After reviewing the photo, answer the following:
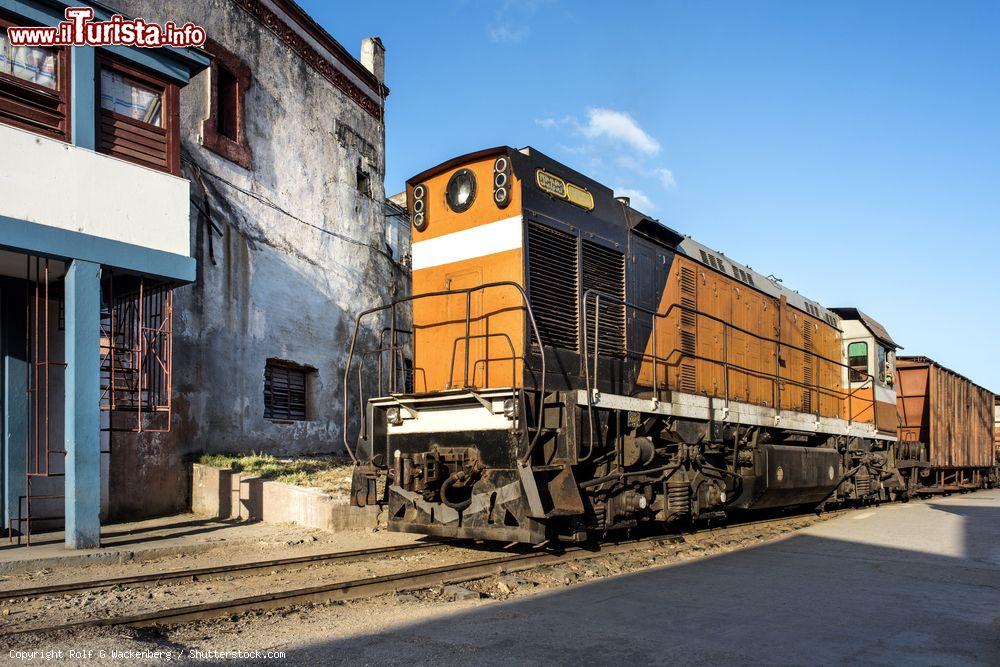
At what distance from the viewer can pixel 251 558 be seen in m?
8.59

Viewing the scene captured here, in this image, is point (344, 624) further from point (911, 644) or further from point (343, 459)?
point (343, 459)

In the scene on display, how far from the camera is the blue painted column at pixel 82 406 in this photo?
8.74m

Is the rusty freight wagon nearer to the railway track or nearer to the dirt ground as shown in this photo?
the railway track

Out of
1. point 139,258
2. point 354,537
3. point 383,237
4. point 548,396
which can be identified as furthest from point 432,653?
point 383,237

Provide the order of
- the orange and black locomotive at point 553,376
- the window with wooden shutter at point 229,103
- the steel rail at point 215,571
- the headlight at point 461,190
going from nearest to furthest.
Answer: the steel rail at point 215,571, the orange and black locomotive at point 553,376, the headlight at point 461,190, the window with wooden shutter at point 229,103

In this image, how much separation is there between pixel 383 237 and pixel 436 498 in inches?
489

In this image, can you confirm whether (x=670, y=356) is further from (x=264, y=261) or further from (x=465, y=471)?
(x=264, y=261)

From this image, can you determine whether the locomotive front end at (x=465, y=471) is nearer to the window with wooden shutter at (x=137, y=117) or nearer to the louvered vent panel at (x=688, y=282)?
the louvered vent panel at (x=688, y=282)

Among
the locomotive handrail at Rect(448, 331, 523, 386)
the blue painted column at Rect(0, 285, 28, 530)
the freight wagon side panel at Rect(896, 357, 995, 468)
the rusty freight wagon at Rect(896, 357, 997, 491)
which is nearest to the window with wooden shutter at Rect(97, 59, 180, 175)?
the blue painted column at Rect(0, 285, 28, 530)

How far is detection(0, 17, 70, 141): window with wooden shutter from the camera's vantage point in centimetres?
869

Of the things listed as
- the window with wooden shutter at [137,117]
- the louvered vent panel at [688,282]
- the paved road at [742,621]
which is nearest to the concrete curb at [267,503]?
the window with wooden shutter at [137,117]

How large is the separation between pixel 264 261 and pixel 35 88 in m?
6.71

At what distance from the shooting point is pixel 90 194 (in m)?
9.17

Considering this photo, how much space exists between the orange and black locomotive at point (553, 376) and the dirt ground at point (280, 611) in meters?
0.50
